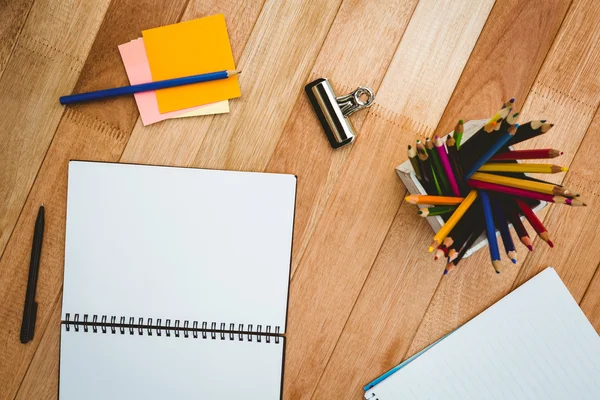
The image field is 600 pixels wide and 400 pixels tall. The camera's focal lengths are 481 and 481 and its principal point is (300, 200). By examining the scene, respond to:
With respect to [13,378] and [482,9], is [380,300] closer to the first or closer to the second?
[482,9]

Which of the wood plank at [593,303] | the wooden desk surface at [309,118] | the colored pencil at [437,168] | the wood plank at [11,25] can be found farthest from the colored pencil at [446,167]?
the wood plank at [11,25]

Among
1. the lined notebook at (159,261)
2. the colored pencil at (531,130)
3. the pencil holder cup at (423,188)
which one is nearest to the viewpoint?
the colored pencil at (531,130)

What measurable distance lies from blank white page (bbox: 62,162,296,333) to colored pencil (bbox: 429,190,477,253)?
0.84 ft

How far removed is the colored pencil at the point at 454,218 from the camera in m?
0.61

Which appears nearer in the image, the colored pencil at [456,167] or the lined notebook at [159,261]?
the colored pencil at [456,167]

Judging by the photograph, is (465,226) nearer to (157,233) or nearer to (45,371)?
(157,233)

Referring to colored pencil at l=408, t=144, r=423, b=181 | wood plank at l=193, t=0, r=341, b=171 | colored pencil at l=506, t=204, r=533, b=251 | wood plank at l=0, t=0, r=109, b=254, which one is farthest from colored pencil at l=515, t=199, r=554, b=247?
wood plank at l=0, t=0, r=109, b=254

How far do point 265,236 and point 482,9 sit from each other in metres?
0.51

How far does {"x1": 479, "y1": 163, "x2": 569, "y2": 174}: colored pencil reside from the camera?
55 centimetres

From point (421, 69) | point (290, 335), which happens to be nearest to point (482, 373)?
point (290, 335)

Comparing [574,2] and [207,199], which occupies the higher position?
[574,2]

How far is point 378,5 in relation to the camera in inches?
30.5

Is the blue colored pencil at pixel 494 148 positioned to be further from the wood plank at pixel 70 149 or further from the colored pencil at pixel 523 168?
the wood plank at pixel 70 149

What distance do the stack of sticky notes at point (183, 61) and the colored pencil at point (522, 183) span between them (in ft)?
1.29
